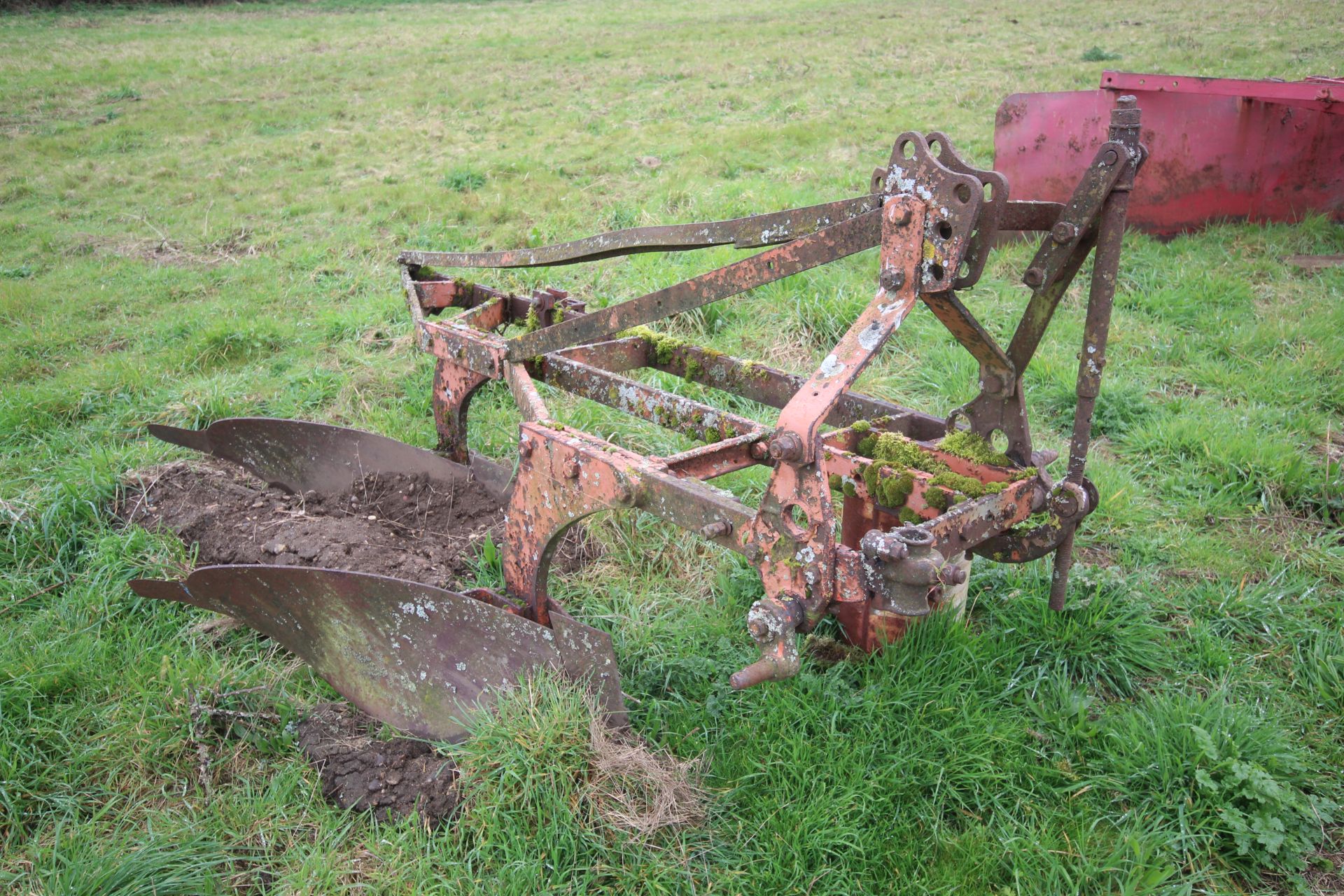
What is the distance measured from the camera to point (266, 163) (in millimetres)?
10273

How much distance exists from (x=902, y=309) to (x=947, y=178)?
0.33 meters

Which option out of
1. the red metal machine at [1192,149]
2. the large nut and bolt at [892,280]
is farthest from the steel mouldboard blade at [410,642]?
the red metal machine at [1192,149]

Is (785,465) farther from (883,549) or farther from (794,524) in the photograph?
(883,549)

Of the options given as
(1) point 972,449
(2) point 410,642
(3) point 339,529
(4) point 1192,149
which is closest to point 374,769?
(2) point 410,642

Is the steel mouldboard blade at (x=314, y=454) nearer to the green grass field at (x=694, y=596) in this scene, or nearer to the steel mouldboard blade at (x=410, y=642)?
the green grass field at (x=694, y=596)

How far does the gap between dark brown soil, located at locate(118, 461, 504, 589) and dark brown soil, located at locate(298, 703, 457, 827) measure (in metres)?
0.64

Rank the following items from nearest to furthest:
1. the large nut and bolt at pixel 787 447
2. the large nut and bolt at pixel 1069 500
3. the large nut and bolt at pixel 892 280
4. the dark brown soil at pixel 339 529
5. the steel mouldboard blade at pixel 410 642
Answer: the large nut and bolt at pixel 787 447
the large nut and bolt at pixel 892 280
the large nut and bolt at pixel 1069 500
the steel mouldboard blade at pixel 410 642
the dark brown soil at pixel 339 529

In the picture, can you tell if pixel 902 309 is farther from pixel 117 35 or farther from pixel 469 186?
pixel 117 35

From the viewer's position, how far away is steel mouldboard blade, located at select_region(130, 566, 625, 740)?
2805 mm

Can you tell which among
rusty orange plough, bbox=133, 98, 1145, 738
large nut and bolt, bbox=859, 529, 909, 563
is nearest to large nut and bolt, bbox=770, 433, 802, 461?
rusty orange plough, bbox=133, 98, 1145, 738

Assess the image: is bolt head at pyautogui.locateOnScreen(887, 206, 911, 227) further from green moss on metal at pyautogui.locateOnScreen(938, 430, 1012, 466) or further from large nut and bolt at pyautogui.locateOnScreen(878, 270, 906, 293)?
green moss on metal at pyautogui.locateOnScreen(938, 430, 1012, 466)

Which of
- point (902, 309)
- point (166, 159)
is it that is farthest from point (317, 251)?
point (902, 309)

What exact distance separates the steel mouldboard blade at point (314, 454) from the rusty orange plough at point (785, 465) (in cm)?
65

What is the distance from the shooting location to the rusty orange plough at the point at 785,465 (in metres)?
2.31
